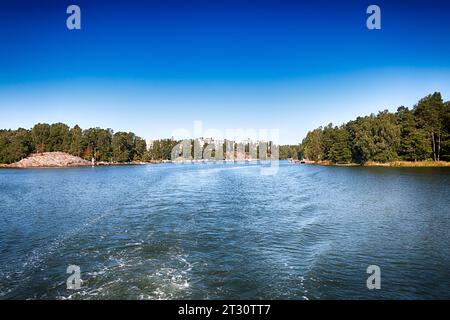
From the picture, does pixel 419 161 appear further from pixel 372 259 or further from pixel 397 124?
pixel 372 259

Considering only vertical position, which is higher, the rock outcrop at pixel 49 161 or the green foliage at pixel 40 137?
the green foliage at pixel 40 137

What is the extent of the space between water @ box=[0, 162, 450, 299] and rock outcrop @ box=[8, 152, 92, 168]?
6104 inches

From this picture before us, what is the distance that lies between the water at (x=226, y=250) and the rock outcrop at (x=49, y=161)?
155 meters

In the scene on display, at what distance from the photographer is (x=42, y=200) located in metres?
44.8

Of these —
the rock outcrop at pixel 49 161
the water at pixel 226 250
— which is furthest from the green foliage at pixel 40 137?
the water at pixel 226 250

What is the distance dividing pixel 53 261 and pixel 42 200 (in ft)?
96.3

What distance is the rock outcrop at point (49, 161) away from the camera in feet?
569

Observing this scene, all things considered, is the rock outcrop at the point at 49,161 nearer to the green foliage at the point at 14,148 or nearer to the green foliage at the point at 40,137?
the green foliage at the point at 14,148

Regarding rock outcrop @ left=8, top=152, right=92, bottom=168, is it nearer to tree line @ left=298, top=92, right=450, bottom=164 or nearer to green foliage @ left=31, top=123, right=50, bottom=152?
green foliage @ left=31, top=123, right=50, bottom=152

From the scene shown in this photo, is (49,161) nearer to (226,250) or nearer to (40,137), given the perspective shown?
(40,137)

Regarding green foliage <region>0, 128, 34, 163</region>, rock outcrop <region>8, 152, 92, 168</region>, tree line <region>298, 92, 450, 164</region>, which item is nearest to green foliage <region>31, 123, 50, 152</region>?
green foliage <region>0, 128, 34, 163</region>

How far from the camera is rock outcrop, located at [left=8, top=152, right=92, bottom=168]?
173m
